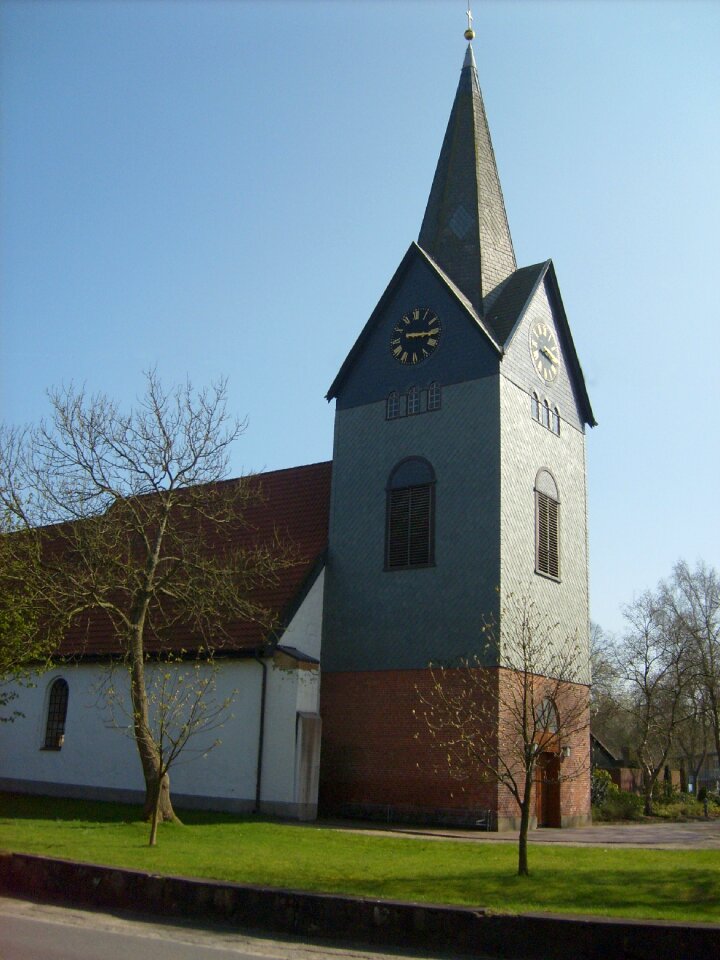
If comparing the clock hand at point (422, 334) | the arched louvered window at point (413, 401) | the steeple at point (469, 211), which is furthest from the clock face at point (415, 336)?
the steeple at point (469, 211)

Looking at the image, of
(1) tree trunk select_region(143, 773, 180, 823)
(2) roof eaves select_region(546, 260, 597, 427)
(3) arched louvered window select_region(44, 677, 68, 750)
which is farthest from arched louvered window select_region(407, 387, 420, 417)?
(3) arched louvered window select_region(44, 677, 68, 750)

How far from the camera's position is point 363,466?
28125 millimetres

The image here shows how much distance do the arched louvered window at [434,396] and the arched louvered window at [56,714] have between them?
1497 centimetres

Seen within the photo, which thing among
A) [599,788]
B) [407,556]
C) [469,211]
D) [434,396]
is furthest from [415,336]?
[599,788]

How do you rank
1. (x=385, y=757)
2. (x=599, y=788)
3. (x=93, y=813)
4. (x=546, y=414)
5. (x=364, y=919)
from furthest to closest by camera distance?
1. (x=599, y=788)
2. (x=546, y=414)
3. (x=385, y=757)
4. (x=93, y=813)
5. (x=364, y=919)

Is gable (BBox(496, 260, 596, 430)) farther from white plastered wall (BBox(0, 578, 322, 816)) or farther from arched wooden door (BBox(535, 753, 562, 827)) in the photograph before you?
arched wooden door (BBox(535, 753, 562, 827))

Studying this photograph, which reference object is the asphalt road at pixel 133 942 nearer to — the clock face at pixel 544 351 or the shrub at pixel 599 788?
the clock face at pixel 544 351

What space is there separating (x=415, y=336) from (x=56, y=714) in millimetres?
16868

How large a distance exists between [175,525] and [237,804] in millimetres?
10818

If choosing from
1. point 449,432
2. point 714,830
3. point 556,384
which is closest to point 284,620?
point 449,432

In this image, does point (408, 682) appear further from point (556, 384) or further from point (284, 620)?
point (556, 384)

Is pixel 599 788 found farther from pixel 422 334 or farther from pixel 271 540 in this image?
pixel 422 334

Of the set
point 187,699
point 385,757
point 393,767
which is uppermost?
point 187,699

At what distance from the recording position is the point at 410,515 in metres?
26.6
